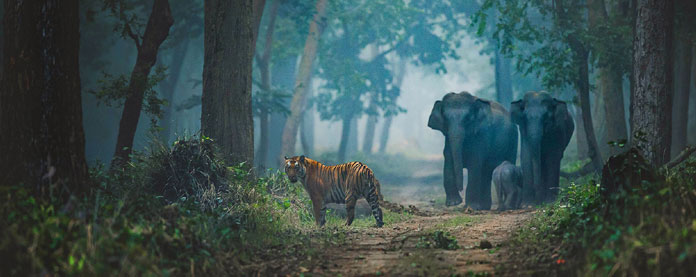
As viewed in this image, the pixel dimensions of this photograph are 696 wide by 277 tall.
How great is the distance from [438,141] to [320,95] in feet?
121

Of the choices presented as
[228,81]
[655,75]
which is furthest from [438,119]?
[228,81]

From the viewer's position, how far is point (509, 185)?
13547mm

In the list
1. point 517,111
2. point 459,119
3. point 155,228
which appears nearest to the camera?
point 155,228

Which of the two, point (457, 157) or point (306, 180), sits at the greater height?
point (457, 157)

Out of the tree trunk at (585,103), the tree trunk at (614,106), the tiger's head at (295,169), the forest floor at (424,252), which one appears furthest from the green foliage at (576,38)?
the forest floor at (424,252)

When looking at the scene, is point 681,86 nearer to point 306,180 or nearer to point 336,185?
point 336,185

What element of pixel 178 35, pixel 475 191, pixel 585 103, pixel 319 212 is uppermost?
pixel 178 35

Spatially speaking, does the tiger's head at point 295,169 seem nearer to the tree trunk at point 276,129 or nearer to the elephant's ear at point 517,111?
the elephant's ear at point 517,111

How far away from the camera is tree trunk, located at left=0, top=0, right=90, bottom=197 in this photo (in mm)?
6281

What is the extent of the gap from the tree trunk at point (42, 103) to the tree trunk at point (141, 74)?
485 centimetres

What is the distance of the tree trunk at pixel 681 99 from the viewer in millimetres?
15906

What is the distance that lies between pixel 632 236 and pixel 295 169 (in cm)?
640

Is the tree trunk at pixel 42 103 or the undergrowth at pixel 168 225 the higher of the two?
the tree trunk at pixel 42 103

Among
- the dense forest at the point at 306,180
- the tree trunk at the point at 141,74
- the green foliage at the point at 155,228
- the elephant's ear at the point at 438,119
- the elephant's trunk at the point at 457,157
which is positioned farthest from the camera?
the elephant's ear at the point at 438,119
